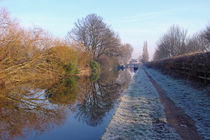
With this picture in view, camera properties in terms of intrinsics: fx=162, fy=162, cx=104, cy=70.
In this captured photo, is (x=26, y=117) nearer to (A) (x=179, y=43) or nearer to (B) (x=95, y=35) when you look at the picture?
(B) (x=95, y=35)

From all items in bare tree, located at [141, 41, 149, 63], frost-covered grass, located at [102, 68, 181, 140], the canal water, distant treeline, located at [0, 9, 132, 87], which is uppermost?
bare tree, located at [141, 41, 149, 63]

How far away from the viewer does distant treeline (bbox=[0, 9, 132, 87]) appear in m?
9.57

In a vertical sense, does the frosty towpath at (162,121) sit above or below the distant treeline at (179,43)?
below

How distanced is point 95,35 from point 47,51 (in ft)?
62.5

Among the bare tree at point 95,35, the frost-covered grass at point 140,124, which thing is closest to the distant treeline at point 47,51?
the bare tree at point 95,35

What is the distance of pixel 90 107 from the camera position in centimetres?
739

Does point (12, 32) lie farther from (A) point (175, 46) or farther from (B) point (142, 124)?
(A) point (175, 46)

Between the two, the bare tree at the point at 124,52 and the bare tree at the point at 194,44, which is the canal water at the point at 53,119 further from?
the bare tree at the point at 194,44

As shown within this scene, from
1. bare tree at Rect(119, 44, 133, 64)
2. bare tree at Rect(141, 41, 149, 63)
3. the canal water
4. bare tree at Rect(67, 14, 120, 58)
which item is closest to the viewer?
the canal water

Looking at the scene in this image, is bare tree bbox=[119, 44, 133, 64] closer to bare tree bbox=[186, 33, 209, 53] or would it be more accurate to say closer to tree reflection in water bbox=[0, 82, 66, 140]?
bare tree bbox=[186, 33, 209, 53]

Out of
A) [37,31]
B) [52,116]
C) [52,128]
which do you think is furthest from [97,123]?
[37,31]

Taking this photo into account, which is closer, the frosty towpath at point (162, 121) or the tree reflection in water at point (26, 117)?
the frosty towpath at point (162, 121)

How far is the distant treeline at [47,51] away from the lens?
957cm

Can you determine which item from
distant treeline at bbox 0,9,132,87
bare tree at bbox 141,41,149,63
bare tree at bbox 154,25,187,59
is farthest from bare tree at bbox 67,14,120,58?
bare tree at bbox 141,41,149,63
